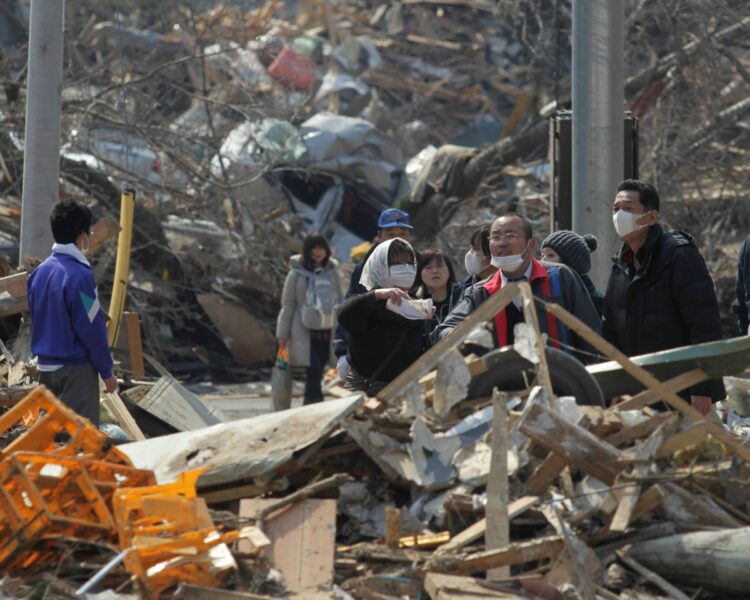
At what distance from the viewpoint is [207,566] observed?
4488 mm

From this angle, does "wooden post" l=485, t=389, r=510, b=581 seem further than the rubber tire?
Result: No

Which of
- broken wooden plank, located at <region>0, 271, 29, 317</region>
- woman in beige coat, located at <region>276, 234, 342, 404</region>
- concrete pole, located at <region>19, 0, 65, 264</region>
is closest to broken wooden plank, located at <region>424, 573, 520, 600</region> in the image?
broken wooden plank, located at <region>0, 271, 29, 317</region>

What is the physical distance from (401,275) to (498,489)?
2.54 metres

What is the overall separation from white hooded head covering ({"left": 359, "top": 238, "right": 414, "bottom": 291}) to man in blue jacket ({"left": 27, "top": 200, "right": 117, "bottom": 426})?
1.39 m

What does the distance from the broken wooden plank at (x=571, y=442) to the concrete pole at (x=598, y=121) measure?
426 centimetres

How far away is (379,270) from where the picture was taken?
23.1ft

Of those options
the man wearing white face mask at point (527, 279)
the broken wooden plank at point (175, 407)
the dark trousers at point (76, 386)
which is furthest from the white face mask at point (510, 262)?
the broken wooden plank at point (175, 407)

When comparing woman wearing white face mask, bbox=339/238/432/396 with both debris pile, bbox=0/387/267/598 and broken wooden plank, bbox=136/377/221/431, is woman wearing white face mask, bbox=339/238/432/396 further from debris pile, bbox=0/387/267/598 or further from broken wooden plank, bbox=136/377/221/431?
debris pile, bbox=0/387/267/598

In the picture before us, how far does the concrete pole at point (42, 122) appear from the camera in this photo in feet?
31.9

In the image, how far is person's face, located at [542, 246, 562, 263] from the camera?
24.8 ft

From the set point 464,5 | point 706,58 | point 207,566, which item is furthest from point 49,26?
point 464,5

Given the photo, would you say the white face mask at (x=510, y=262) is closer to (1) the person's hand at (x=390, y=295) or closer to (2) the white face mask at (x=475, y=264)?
Result: (1) the person's hand at (x=390, y=295)

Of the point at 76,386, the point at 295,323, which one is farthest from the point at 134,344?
the point at 76,386

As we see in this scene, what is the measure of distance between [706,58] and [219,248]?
588 centimetres
